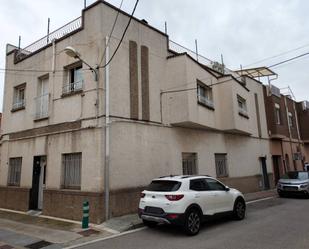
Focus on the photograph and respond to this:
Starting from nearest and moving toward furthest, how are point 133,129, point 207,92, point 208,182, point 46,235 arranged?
point 46,235 → point 208,182 → point 133,129 → point 207,92

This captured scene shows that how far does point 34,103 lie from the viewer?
42.2 ft

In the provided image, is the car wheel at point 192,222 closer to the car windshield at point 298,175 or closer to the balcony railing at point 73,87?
the balcony railing at point 73,87

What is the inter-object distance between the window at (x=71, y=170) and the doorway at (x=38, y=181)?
5.98 feet

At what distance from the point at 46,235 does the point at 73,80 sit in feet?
20.9

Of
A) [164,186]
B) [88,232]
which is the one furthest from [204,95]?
[88,232]

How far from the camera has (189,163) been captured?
13.5 meters

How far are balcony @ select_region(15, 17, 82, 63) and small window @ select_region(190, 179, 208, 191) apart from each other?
7.99 m

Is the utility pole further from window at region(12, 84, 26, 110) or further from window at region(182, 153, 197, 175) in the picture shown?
window at region(12, 84, 26, 110)

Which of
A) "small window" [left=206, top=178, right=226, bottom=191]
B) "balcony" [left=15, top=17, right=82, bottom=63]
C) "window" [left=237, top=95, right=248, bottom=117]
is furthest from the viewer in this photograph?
"window" [left=237, top=95, right=248, bottom=117]

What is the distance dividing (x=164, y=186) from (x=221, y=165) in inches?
342

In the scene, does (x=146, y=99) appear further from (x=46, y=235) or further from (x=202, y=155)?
(x=46, y=235)

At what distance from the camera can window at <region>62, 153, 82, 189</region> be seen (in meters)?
10.4

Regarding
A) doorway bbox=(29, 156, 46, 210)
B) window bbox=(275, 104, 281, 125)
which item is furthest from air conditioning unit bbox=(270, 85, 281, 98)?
doorway bbox=(29, 156, 46, 210)

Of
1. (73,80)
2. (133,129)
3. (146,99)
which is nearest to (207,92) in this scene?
(146,99)
